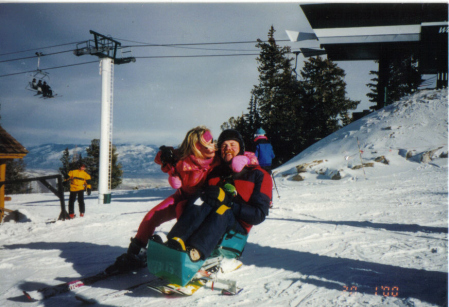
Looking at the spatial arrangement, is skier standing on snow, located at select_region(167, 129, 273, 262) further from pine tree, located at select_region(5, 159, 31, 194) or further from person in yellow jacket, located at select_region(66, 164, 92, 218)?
pine tree, located at select_region(5, 159, 31, 194)

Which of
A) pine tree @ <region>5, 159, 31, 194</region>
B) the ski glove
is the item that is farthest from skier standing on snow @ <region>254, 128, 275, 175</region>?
pine tree @ <region>5, 159, 31, 194</region>

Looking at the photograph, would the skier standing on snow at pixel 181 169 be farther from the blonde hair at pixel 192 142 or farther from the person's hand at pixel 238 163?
the person's hand at pixel 238 163

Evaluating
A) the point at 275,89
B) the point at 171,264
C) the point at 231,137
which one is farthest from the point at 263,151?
the point at 171,264

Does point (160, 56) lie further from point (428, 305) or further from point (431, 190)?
point (431, 190)

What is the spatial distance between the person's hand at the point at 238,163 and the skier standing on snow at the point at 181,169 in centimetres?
12

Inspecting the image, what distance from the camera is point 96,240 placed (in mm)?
3756

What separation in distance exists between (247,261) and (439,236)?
2.19m

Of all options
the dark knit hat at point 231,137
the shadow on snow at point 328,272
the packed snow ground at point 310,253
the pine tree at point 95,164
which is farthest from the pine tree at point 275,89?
the pine tree at point 95,164

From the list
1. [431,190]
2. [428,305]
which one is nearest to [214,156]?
[428,305]

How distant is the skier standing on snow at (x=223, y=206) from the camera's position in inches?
74.7

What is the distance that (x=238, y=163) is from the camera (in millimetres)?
2258

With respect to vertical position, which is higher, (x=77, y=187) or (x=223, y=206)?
(x=223, y=206)

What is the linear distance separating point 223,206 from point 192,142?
27.1 inches

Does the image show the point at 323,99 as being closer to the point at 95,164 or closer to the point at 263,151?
the point at 263,151
